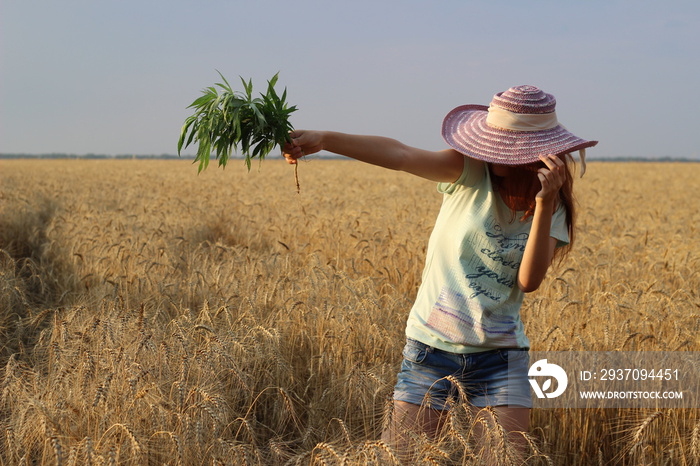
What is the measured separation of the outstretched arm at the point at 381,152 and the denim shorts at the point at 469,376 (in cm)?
66

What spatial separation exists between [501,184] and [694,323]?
6.77 feet

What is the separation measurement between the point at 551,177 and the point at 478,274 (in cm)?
46

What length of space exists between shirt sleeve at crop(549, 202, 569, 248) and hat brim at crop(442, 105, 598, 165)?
243 millimetres

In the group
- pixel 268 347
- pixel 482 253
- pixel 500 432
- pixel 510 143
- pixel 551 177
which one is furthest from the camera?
pixel 268 347

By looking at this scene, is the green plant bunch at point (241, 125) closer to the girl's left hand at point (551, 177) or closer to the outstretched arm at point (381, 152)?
the outstretched arm at point (381, 152)

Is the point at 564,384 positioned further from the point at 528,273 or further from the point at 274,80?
the point at 274,80

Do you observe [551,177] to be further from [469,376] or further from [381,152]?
[469,376]

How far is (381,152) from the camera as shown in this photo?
2152mm

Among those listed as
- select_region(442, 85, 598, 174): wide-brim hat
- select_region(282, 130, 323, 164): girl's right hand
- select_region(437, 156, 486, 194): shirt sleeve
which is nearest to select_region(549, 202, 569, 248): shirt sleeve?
select_region(442, 85, 598, 174): wide-brim hat

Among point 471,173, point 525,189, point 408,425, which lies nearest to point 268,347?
point 408,425

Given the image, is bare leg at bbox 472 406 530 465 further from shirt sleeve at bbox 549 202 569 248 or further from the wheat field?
shirt sleeve at bbox 549 202 569 248

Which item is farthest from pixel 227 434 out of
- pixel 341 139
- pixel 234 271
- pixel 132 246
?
pixel 132 246

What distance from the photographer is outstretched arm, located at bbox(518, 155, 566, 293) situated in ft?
6.57

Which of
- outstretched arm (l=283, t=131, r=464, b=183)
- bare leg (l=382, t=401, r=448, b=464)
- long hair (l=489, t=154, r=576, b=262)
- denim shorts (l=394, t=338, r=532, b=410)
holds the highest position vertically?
outstretched arm (l=283, t=131, r=464, b=183)
